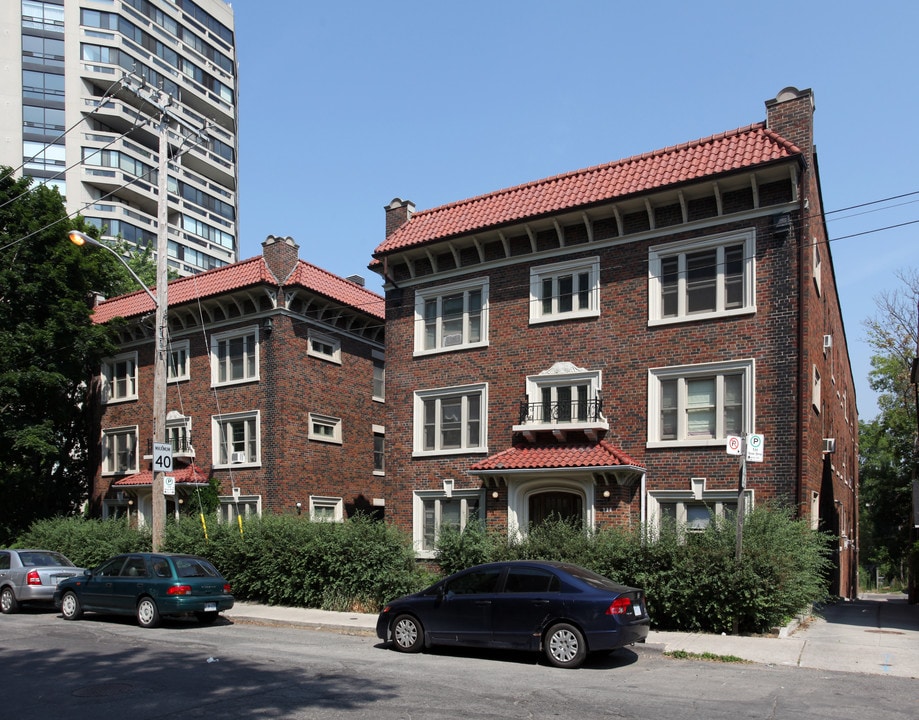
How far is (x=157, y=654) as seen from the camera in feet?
41.2

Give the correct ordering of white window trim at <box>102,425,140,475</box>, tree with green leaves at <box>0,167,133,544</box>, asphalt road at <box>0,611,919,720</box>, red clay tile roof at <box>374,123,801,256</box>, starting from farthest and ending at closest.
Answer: white window trim at <box>102,425,140,475</box>
tree with green leaves at <box>0,167,133,544</box>
red clay tile roof at <box>374,123,801,256</box>
asphalt road at <box>0,611,919,720</box>

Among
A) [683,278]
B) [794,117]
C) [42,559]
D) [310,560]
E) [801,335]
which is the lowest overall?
[42,559]

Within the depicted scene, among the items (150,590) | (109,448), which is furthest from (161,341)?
(109,448)

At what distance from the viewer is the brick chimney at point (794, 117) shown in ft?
61.1

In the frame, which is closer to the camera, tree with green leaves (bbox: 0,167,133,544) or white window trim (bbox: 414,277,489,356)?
white window trim (bbox: 414,277,489,356)

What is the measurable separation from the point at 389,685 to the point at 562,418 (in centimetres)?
1174

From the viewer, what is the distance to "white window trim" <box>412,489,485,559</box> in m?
22.3

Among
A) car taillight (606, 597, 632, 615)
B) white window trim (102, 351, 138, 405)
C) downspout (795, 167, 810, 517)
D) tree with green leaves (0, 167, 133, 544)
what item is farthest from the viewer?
white window trim (102, 351, 138, 405)

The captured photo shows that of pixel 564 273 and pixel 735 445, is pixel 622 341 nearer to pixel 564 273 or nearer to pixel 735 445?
pixel 564 273

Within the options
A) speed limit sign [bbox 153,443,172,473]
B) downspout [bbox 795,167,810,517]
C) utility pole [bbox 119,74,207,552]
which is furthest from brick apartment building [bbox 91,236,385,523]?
downspout [bbox 795,167,810,517]

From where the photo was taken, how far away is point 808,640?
46.9 feet

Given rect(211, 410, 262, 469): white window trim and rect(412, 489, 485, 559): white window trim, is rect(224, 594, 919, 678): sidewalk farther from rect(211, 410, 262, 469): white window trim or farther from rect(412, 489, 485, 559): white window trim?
rect(211, 410, 262, 469): white window trim

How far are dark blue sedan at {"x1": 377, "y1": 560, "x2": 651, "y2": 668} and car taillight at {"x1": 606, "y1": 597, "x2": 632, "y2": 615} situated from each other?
0.05 ft

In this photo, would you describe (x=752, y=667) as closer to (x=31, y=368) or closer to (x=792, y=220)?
(x=792, y=220)
